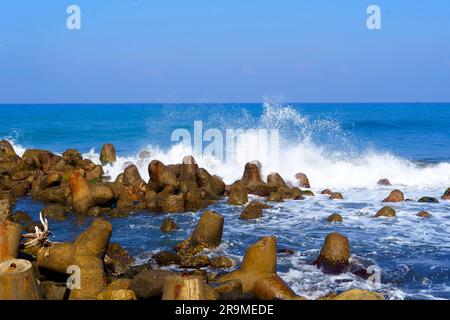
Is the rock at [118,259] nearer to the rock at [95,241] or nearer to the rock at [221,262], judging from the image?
the rock at [95,241]

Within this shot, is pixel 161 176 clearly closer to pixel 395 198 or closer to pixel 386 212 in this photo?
pixel 386 212

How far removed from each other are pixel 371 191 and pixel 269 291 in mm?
14079

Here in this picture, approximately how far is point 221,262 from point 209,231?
133 cm

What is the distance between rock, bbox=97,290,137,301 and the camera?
7.84 metres

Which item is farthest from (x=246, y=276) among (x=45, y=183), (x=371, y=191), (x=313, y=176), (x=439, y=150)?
(x=439, y=150)

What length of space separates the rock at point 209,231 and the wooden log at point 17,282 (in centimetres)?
588

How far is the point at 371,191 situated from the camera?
70.0ft

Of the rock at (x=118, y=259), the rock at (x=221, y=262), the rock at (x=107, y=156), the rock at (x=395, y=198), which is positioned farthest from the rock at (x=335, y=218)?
the rock at (x=107, y=156)

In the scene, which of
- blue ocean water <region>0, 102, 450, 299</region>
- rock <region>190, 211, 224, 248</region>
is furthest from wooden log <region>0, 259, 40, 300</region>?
rock <region>190, 211, 224, 248</region>

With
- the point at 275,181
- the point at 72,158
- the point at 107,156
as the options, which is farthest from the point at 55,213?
the point at 107,156

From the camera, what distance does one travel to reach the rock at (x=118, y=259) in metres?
10.6

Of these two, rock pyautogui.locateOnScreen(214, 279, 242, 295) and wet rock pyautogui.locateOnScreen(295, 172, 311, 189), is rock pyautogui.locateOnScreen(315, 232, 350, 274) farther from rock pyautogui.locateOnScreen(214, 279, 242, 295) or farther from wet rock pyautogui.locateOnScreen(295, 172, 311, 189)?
wet rock pyautogui.locateOnScreen(295, 172, 311, 189)

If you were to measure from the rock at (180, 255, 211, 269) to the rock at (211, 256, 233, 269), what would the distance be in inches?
4.5

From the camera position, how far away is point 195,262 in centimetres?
1105
